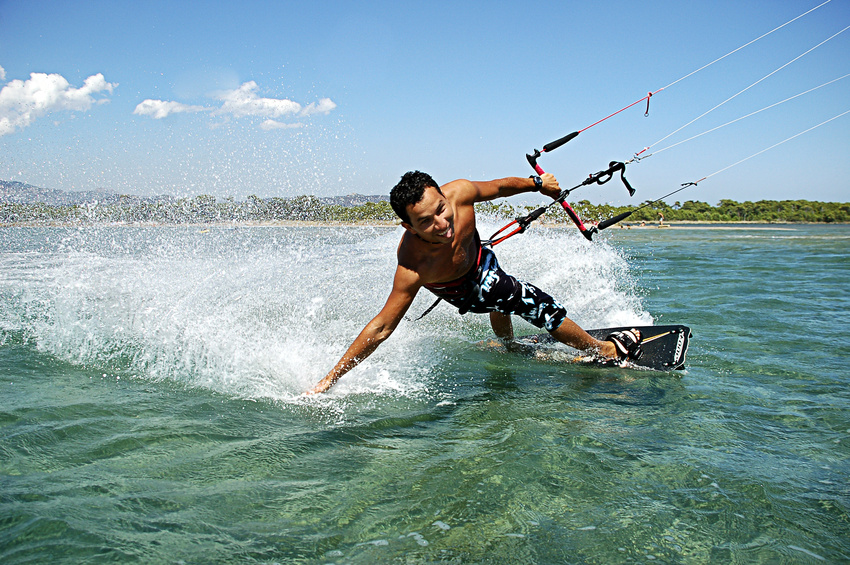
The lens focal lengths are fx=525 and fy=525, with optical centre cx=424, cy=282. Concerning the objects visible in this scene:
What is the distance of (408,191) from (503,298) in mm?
1690

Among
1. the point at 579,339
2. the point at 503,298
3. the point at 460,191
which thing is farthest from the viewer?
the point at 579,339

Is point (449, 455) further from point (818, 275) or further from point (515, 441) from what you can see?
point (818, 275)

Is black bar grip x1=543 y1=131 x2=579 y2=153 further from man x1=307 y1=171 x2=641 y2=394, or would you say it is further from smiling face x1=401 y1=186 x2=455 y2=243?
smiling face x1=401 y1=186 x2=455 y2=243

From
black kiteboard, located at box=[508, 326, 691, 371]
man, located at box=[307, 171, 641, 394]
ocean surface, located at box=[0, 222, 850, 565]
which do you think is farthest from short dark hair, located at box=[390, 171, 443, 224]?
black kiteboard, located at box=[508, 326, 691, 371]

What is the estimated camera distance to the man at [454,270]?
3.44 m

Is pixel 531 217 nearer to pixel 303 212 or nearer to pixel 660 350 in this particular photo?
pixel 660 350

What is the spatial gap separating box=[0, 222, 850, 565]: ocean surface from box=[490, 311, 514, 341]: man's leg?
24 cm

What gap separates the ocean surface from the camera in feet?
7.11

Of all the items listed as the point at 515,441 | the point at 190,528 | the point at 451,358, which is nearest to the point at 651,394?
the point at 515,441

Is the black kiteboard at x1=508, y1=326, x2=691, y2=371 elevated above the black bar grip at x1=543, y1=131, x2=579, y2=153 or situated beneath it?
situated beneath

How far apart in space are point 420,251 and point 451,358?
80.2 inches

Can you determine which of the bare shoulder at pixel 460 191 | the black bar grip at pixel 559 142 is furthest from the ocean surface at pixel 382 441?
the black bar grip at pixel 559 142

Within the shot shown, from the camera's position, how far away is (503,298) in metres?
4.65

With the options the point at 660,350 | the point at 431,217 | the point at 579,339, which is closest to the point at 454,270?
the point at 431,217
